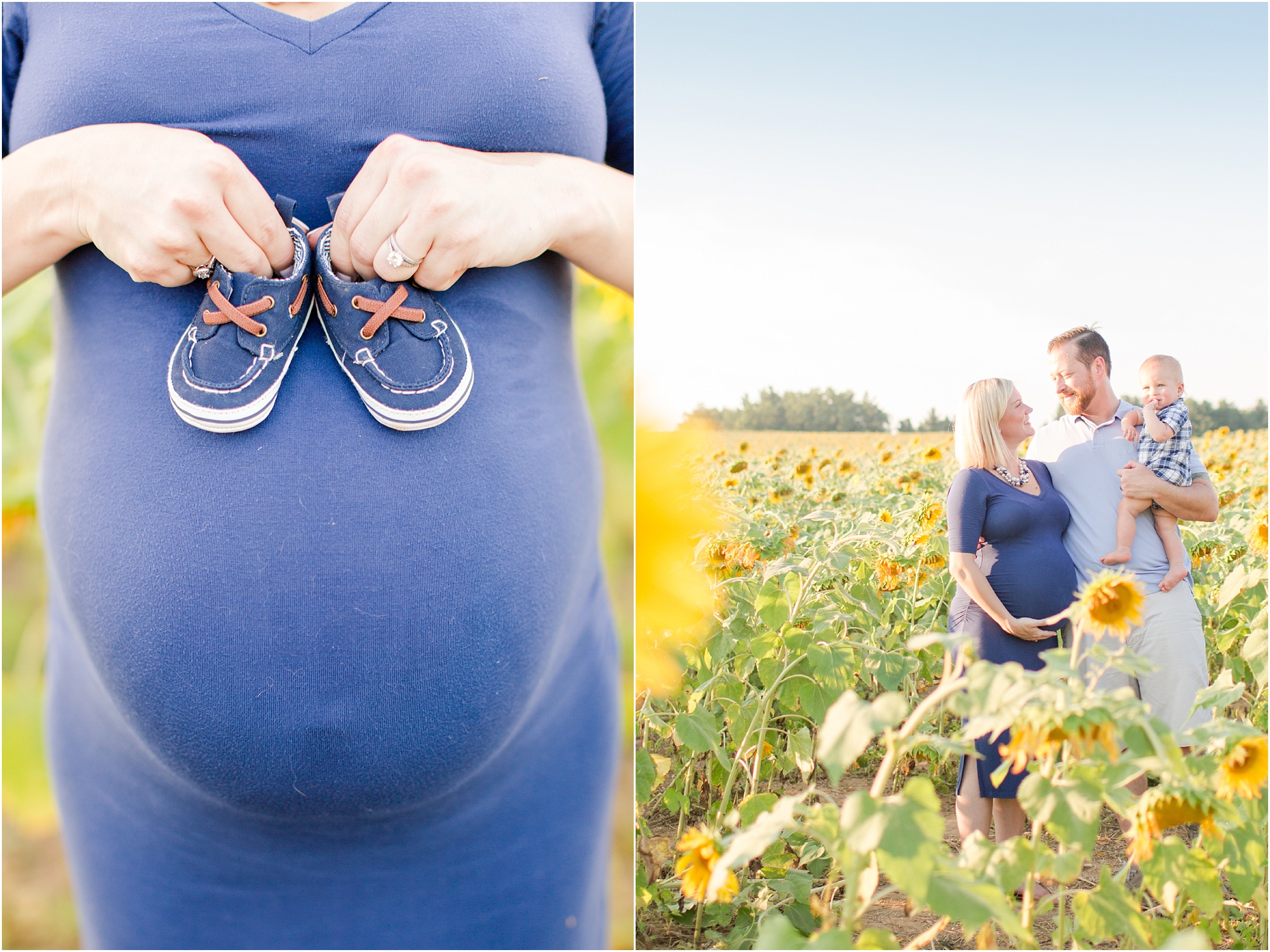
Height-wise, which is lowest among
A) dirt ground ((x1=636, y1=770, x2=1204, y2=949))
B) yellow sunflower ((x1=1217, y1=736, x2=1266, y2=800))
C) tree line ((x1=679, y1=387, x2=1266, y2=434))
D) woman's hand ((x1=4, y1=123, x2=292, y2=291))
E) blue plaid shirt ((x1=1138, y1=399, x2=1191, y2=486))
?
dirt ground ((x1=636, y1=770, x2=1204, y2=949))

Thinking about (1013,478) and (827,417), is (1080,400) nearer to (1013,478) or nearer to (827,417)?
(1013,478)

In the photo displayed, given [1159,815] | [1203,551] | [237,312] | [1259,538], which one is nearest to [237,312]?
[237,312]

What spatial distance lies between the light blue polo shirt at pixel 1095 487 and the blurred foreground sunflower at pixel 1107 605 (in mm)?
588

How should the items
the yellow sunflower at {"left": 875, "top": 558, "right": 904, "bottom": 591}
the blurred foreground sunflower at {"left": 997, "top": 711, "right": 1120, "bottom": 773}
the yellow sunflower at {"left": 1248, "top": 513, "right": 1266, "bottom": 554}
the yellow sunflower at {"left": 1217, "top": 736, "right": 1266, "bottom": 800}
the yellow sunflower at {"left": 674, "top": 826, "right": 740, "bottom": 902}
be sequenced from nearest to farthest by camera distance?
the blurred foreground sunflower at {"left": 997, "top": 711, "right": 1120, "bottom": 773} → the yellow sunflower at {"left": 1217, "top": 736, "right": 1266, "bottom": 800} → the yellow sunflower at {"left": 674, "top": 826, "right": 740, "bottom": 902} → the yellow sunflower at {"left": 1248, "top": 513, "right": 1266, "bottom": 554} → the yellow sunflower at {"left": 875, "top": 558, "right": 904, "bottom": 591}

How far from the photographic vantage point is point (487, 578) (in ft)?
3.38

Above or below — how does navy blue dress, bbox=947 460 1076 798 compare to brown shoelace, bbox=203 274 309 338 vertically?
below

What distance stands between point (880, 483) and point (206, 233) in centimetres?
253

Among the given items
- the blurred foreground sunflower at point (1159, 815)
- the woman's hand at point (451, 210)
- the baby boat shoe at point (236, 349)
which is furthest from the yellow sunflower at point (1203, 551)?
the baby boat shoe at point (236, 349)

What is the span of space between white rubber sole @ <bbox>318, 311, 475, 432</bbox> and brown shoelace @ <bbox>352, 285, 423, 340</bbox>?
0.17 ft

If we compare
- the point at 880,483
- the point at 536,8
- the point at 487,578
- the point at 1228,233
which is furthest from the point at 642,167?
the point at 880,483

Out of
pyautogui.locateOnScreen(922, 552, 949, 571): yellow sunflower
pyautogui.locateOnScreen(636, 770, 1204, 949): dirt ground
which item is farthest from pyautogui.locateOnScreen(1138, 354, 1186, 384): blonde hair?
pyautogui.locateOnScreen(636, 770, 1204, 949): dirt ground

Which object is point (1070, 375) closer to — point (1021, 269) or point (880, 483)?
point (1021, 269)

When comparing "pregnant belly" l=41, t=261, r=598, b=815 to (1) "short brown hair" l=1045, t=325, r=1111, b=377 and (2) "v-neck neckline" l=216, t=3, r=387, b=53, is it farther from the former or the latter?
(1) "short brown hair" l=1045, t=325, r=1111, b=377

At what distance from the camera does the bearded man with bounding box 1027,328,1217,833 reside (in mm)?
1437
